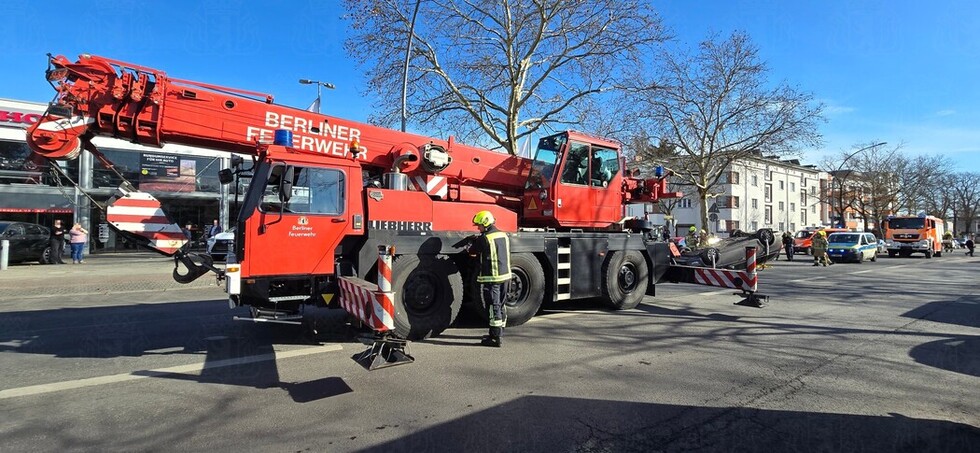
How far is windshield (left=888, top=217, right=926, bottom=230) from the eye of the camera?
31328 mm

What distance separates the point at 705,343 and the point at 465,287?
10.9ft

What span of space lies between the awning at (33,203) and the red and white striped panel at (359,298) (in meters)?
24.4

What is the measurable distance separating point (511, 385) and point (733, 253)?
8.79 metres

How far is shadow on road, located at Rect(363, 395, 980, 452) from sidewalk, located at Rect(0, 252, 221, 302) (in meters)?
9.88

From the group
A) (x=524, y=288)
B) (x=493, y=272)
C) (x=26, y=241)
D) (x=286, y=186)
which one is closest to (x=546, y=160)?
(x=524, y=288)

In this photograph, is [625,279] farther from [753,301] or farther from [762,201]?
[762,201]

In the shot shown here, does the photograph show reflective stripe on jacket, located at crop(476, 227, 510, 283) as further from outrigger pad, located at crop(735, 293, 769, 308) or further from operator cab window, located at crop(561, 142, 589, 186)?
outrigger pad, located at crop(735, 293, 769, 308)

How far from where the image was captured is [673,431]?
3.81 m

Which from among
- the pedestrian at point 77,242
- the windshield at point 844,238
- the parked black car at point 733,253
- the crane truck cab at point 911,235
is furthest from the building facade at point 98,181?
the crane truck cab at point 911,235

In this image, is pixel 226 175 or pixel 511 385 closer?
pixel 511 385

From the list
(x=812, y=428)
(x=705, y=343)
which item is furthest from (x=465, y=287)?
(x=812, y=428)

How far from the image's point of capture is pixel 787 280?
15781 millimetres

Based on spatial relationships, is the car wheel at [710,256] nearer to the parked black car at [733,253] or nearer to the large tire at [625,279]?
the parked black car at [733,253]

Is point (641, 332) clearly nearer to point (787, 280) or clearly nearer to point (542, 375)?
point (542, 375)
